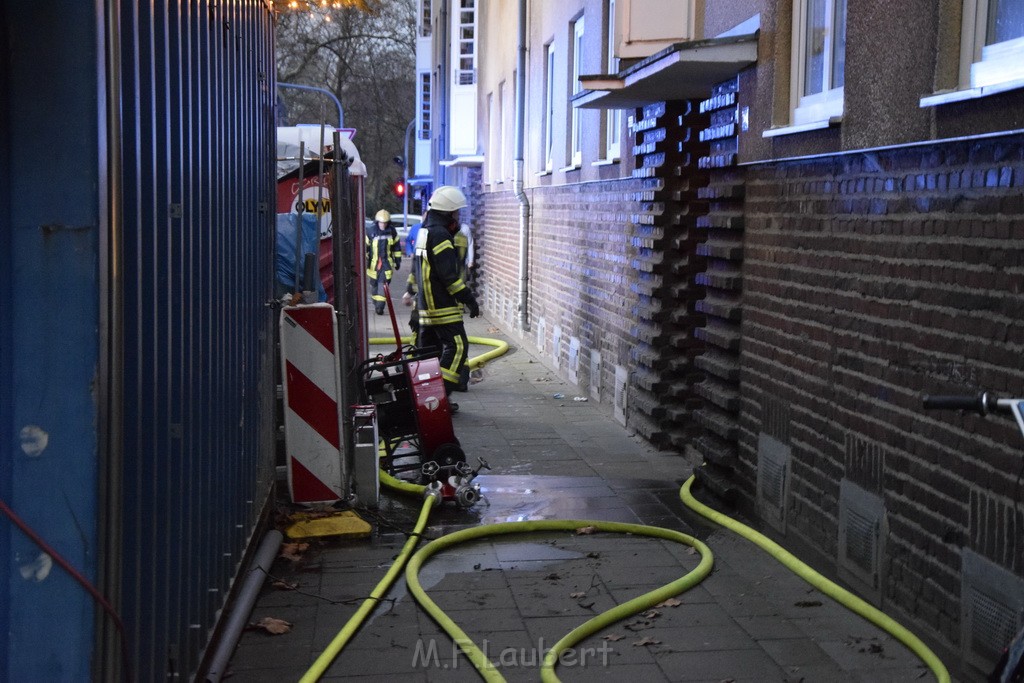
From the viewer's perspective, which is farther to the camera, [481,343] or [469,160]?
[469,160]

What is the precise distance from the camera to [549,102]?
16.5m

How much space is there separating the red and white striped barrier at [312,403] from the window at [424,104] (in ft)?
121

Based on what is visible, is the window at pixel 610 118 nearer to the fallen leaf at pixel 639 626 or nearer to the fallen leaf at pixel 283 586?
the fallen leaf at pixel 283 586

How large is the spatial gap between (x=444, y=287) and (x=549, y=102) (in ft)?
18.1

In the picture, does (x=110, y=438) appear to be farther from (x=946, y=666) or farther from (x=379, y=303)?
(x=379, y=303)

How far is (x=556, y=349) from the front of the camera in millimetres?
15039

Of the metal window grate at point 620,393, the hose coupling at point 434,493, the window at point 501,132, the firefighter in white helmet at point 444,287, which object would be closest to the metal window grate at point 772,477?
the hose coupling at point 434,493

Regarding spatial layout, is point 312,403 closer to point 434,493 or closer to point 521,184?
point 434,493

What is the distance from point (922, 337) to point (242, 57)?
3.21m

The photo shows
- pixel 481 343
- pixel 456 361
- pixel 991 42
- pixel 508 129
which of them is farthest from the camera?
pixel 508 129

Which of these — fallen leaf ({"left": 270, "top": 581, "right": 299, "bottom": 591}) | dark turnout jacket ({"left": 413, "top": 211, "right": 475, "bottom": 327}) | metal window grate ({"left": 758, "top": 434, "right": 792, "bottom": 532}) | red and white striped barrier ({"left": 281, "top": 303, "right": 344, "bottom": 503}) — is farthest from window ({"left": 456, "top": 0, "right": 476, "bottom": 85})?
fallen leaf ({"left": 270, "top": 581, "right": 299, "bottom": 591})

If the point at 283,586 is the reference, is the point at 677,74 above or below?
above

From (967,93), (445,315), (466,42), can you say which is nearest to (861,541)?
(967,93)

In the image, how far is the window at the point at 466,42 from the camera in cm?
2922
